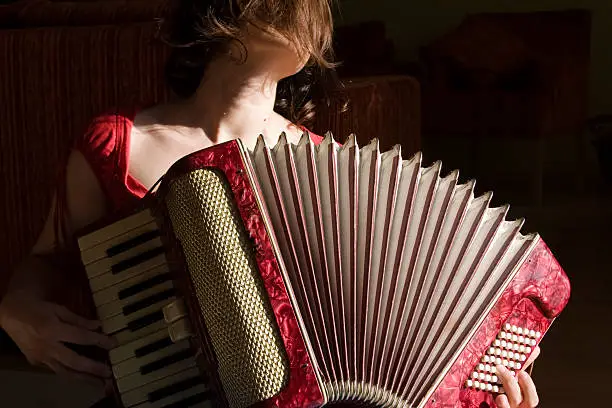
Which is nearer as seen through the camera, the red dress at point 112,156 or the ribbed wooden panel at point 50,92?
the red dress at point 112,156

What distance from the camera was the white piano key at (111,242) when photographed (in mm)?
1049

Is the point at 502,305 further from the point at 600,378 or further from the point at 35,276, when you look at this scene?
the point at 600,378

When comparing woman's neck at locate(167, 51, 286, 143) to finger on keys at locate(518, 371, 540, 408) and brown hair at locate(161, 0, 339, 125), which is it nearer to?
brown hair at locate(161, 0, 339, 125)

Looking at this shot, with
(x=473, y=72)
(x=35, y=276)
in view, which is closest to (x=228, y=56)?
(x=35, y=276)

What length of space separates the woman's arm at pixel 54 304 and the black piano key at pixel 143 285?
12 centimetres

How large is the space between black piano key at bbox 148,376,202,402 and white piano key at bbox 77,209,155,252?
0.54ft

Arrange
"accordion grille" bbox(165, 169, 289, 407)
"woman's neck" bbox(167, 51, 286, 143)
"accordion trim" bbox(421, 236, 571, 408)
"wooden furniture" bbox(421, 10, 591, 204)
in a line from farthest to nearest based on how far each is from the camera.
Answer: "wooden furniture" bbox(421, 10, 591, 204) → "woman's neck" bbox(167, 51, 286, 143) → "accordion trim" bbox(421, 236, 571, 408) → "accordion grille" bbox(165, 169, 289, 407)

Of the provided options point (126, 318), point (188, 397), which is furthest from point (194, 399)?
point (126, 318)

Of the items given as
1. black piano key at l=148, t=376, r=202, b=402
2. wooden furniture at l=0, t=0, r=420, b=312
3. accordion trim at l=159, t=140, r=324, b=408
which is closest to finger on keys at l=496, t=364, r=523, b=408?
accordion trim at l=159, t=140, r=324, b=408

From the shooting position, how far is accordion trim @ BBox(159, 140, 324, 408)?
1029 mm

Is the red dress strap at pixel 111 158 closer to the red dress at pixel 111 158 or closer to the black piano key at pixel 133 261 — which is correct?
the red dress at pixel 111 158

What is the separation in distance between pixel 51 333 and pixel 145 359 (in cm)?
19

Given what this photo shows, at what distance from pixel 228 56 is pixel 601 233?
3322 mm

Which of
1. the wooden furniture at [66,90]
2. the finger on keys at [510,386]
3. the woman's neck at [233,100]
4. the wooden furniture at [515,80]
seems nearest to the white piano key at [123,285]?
the woman's neck at [233,100]
